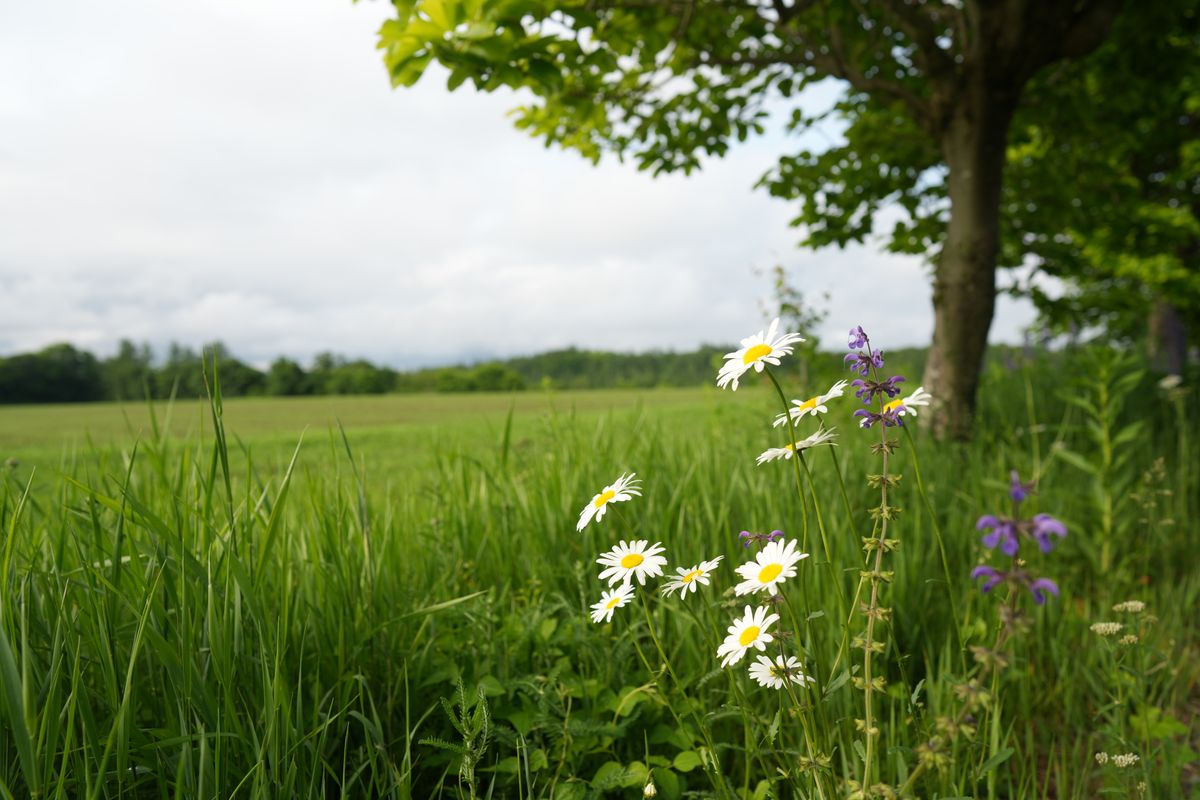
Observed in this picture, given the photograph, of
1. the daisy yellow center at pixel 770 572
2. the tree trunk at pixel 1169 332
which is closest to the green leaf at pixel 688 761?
the daisy yellow center at pixel 770 572

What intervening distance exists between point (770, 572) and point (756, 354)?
1.11 ft

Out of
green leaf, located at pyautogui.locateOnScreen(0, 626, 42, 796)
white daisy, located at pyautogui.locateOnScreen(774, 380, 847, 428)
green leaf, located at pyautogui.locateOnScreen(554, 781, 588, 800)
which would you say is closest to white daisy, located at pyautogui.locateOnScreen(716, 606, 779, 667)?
white daisy, located at pyautogui.locateOnScreen(774, 380, 847, 428)

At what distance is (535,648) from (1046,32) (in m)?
5.04

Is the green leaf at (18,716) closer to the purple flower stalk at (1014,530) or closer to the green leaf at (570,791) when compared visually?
the green leaf at (570,791)

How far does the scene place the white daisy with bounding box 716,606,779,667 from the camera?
1.11 m

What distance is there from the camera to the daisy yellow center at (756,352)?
43.0 inches

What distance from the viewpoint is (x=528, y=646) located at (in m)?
2.05

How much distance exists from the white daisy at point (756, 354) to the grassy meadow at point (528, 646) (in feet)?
0.55

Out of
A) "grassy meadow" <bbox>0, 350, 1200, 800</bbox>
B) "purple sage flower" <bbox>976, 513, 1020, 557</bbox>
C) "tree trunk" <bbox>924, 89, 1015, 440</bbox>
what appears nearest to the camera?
"purple sage flower" <bbox>976, 513, 1020, 557</bbox>

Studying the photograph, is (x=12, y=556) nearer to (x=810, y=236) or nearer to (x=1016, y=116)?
(x=810, y=236)

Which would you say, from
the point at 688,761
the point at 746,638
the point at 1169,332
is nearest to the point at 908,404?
the point at 746,638

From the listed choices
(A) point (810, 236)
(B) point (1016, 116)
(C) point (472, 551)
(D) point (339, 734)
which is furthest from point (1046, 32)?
(D) point (339, 734)

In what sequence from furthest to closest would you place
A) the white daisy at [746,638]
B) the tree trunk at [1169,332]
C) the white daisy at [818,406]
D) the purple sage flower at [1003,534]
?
the tree trunk at [1169,332] < the white daisy at [746,638] < the white daisy at [818,406] < the purple sage flower at [1003,534]

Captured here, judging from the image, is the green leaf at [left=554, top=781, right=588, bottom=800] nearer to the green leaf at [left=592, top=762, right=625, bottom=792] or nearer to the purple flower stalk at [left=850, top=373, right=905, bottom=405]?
the green leaf at [left=592, top=762, right=625, bottom=792]
